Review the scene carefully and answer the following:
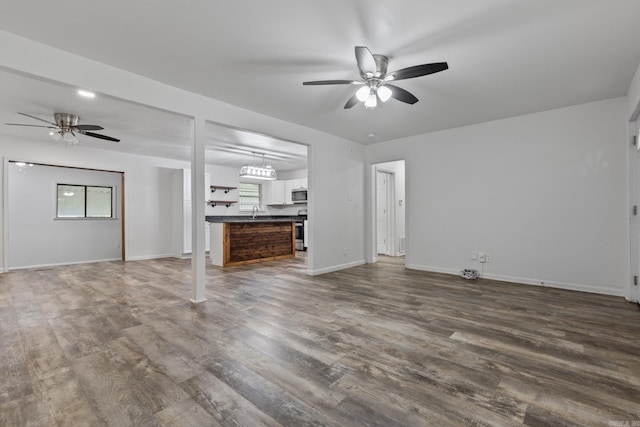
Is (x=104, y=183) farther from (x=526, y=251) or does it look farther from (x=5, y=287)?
(x=526, y=251)

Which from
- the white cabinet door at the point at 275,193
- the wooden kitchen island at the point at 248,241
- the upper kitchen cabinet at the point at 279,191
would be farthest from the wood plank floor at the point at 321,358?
the white cabinet door at the point at 275,193

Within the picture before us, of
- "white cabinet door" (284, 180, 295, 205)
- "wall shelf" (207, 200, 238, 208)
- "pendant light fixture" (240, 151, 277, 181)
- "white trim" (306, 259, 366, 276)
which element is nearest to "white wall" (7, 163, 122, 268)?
"wall shelf" (207, 200, 238, 208)

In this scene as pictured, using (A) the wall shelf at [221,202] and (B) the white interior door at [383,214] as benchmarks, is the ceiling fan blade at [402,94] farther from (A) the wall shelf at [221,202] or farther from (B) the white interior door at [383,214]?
(A) the wall shelf at [221,202]

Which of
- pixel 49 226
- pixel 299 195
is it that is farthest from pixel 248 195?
pixel 49 226

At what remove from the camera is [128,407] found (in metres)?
1.58

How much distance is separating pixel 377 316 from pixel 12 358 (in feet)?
9.79

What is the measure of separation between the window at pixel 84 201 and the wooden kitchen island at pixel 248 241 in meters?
3.29

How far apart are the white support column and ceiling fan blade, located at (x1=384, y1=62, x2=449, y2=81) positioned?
7.41ft

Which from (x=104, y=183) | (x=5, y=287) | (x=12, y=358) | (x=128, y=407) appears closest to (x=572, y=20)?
(x=128, y=407)

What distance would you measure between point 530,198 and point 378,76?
321 cm

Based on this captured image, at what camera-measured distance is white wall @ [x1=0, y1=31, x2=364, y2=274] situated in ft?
8.38

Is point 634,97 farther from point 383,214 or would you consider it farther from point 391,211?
point 383,214

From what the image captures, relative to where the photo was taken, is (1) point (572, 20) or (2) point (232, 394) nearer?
(2) point (232, 394)

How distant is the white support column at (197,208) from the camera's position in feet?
11.3
